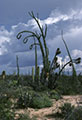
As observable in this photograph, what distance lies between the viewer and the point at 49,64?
11898mm

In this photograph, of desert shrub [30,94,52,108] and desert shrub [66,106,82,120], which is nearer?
desert shrub [66,106,82,120]

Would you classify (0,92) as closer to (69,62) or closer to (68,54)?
(69,62)

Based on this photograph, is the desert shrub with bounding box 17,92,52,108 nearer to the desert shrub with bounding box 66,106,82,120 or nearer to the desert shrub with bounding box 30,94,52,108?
the desert shrub with bounding box 30,94,52,108

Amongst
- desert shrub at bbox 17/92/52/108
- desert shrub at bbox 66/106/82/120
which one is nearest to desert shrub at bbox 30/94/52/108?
desert shrub at bbox 17/92/52/108

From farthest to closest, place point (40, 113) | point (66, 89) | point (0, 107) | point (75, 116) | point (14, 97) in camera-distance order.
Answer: point (66, 89)
point (14, 97)
point (40, 113)
point (0, 107)
point (75, 116)

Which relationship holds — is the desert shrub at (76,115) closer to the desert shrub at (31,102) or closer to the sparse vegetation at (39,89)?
the sparse vegetation at (39,89)

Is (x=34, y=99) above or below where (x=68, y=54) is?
below

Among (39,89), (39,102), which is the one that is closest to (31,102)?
(39,102)

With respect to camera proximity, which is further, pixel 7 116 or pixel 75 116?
pixel 7 116

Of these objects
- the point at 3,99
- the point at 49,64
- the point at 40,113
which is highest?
the point at 49,64

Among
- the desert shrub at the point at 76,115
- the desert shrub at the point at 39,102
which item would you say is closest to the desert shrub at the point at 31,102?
the desert shrub at the point at 39,102

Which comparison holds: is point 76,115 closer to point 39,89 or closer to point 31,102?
point 31,102

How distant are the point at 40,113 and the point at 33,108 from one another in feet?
2.29

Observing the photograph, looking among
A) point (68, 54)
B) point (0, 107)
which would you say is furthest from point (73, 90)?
point (0, 107)
